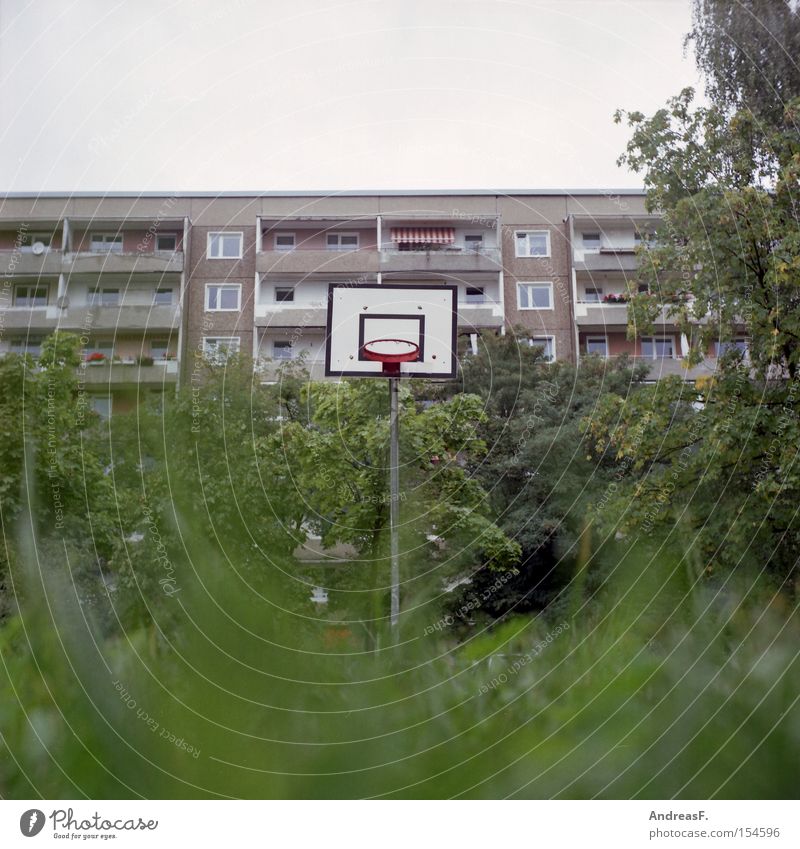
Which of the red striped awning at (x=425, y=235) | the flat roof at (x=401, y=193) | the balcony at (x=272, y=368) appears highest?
the flat roof at (x=401, y=193)

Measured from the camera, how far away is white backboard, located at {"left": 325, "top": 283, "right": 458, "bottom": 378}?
555 centimetres

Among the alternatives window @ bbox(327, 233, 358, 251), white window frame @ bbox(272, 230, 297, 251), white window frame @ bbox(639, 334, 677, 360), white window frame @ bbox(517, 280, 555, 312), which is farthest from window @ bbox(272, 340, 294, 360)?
white window frame @ bbox(639, 334, 677, 360)

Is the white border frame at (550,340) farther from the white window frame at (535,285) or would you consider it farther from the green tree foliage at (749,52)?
the green tree foliage at (749,52)

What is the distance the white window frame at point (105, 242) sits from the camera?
303 inches

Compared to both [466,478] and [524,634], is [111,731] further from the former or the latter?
[466,478]

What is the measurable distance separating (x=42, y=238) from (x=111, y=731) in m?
7.85

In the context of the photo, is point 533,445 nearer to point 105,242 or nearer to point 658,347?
point 658,347

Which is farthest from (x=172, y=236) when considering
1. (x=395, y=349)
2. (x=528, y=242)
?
(x=528, y=242)

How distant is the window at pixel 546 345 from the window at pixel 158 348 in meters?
3.61

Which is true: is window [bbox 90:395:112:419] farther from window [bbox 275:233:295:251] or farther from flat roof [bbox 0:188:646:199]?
window [bbox 275:233:295:251]

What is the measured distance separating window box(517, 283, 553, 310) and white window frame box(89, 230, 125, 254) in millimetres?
3936

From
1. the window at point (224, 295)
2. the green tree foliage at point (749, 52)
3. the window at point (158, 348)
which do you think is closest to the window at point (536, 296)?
the window at point (224, 295)

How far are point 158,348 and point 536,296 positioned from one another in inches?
160

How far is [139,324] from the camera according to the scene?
21.8ft
